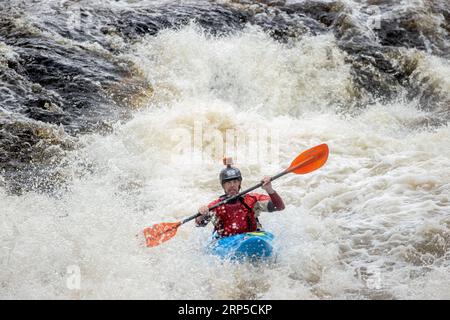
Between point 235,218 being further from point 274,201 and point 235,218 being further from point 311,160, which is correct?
point 311,160

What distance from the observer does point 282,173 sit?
4.68m

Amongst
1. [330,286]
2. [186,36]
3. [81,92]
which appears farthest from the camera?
[186,36]

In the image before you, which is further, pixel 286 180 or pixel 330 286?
pixel 286 180

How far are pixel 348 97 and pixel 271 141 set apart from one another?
2.18 m

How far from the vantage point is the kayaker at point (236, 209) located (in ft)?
15.3

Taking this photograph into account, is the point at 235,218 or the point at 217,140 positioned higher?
the point at 235,218

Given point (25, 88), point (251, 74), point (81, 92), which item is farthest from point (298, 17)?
point (25, 88)

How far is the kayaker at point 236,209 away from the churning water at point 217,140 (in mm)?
390

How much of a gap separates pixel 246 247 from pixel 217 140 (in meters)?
3.34

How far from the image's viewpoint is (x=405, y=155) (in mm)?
6668

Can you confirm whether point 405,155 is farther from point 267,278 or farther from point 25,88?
point 25,88

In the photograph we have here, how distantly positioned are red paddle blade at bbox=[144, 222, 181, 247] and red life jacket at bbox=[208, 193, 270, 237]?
383 mm

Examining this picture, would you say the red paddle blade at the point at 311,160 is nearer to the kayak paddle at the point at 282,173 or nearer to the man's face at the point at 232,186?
the kayak paddle at the point at 282,173

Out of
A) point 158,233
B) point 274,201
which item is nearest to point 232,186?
point 274,201
